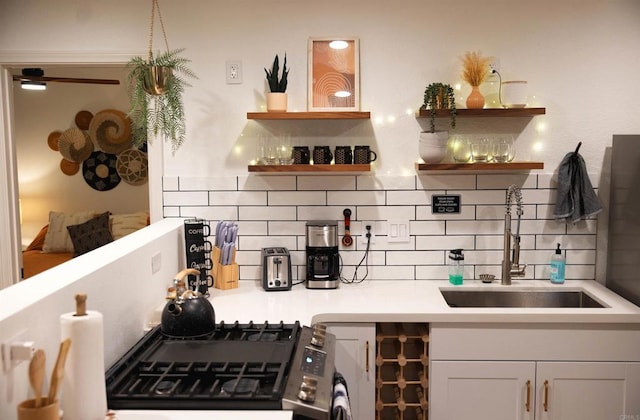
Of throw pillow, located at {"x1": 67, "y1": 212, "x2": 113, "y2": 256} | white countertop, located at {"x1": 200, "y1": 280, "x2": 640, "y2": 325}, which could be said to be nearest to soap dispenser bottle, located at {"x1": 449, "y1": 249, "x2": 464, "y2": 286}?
white countertop, located at {"x1": 200, "y1": 280, "x2": 640, "y2": 325}

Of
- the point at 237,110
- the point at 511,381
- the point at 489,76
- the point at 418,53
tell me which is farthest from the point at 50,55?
the point at 511,381

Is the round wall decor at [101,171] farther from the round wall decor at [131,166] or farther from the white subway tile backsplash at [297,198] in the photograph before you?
the white subway tile backsplash at [297,198]

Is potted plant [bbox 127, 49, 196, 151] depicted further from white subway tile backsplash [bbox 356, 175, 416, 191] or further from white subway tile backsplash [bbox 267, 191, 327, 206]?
white subway tile backsplash [bbox 356, 175, 416, 191]

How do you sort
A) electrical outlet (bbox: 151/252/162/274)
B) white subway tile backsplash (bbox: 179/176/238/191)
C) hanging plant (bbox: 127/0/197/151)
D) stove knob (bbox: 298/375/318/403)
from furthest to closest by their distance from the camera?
white subway tile backsplash (bbox: 179/176/238/191)
hanging plant (bbox: 127/0/197/151)
electrical outlet (bbox: 151/252/162/274)
stove knob (bbox: 298/375/318/403)

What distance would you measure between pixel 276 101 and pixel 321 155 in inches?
13.8

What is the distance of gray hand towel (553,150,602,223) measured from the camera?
327 centimetres

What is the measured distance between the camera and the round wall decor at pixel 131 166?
6.83 meters

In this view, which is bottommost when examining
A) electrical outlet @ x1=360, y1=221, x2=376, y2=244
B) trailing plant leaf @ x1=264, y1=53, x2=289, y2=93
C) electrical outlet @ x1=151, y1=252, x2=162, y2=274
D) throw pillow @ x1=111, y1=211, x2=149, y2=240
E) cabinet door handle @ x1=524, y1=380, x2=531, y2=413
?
cabinet door handle @ x1=524, y1=380, x2=531, y2=413

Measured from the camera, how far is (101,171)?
6.87 m

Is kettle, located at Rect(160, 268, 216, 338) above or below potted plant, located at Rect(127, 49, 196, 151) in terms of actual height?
below

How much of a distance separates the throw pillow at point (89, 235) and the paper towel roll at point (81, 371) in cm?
454

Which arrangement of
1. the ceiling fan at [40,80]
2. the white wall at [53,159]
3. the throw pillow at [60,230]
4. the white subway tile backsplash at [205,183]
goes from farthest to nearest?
the white wall at [53,159], the throw pillow at [60,230], the ceiling fan at [40,80], the white subway tile backsplash at [205,183]

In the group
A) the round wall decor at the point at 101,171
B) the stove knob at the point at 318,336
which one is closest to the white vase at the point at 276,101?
the stove knob at the point at 318,336

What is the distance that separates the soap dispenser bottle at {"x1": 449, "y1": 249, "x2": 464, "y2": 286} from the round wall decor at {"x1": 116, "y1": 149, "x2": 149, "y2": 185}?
4343 mm
